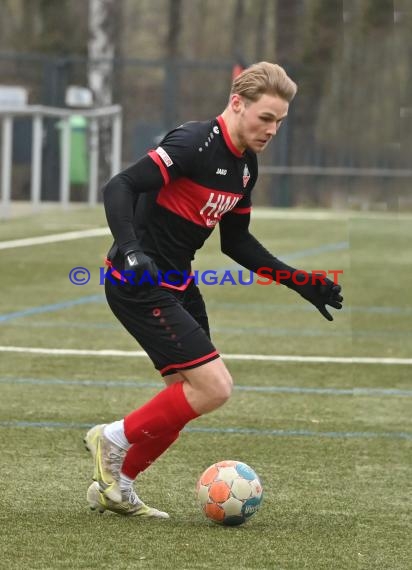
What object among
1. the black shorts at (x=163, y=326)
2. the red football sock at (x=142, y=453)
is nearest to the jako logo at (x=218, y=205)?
the black shorts at (x=163, y=326)

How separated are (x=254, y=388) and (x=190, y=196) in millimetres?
3519

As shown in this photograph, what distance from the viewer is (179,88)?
3250cm

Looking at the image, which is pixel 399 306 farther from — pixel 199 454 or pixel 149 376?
pixel 199 454

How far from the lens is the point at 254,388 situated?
8.84 metres

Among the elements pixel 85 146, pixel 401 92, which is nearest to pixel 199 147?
pixel 401 92

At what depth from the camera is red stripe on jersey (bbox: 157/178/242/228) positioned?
5.48 metres

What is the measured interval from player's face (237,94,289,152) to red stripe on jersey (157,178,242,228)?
262 mm

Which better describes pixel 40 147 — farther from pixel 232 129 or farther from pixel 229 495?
pixel 229 495

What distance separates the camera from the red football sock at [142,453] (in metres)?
5.51

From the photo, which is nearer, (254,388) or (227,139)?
(227,139)

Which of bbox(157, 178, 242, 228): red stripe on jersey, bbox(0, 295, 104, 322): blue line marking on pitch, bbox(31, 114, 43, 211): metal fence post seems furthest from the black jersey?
bbox(31, 114, 43, 211): metal fence post

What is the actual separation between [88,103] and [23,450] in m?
23.3

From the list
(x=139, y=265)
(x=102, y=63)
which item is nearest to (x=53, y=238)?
(x=102, y=63)

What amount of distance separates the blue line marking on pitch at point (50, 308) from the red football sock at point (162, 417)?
21.7 ft
